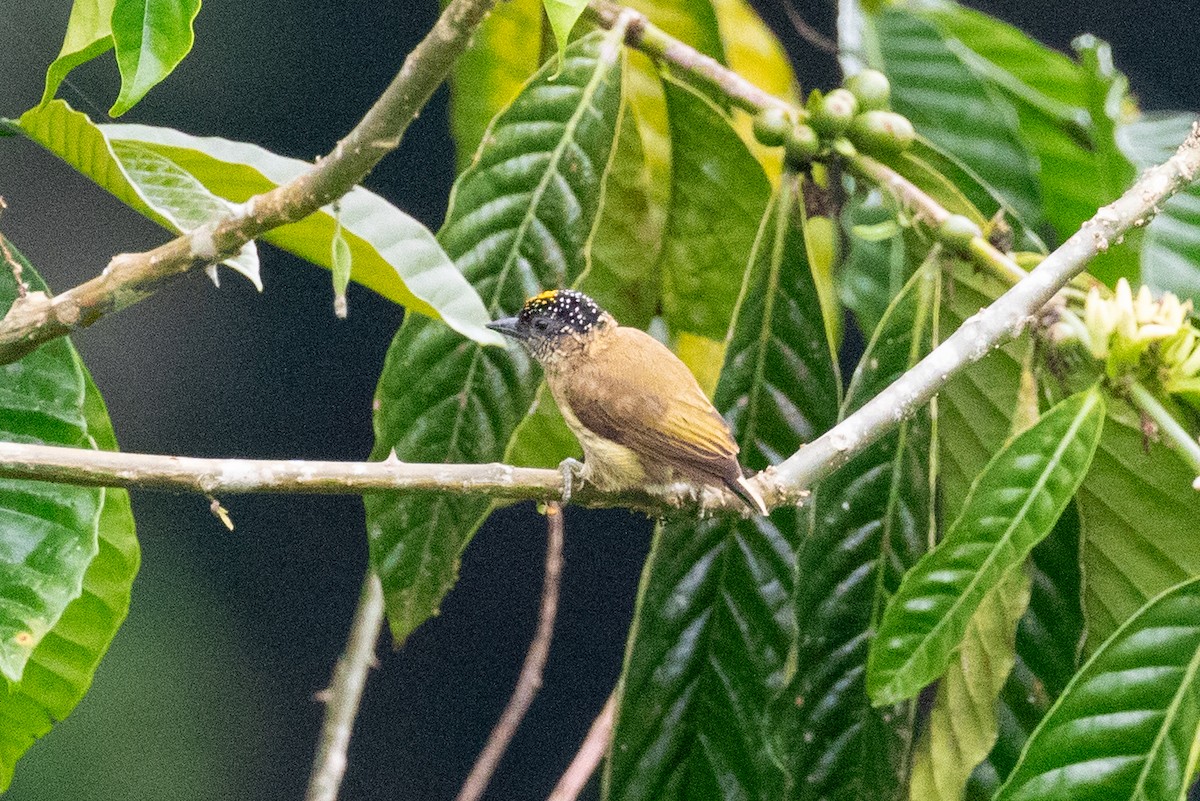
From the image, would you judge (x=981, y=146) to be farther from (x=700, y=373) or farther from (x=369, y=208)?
(x=369, y=208)

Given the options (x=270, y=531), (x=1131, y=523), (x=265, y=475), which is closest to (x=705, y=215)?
(x=1131, y=523)

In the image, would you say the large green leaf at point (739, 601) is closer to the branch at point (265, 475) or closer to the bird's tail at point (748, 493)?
the bird's tail at point (748, 493)

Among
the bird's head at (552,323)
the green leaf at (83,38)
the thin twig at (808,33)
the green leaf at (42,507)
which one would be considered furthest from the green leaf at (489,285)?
the thin twig at (808,33)

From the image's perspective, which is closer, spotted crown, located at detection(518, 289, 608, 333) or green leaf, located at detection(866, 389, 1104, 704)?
green leaf, located at detection(866, 389, 1104, 704)

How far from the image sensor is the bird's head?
123 centimetres

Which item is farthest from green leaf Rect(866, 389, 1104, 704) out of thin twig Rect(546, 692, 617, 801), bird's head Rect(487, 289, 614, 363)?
thin twig Rect(546, 692, 617, 801)

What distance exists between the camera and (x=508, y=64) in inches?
69.4

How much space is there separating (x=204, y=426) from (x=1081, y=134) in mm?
1459

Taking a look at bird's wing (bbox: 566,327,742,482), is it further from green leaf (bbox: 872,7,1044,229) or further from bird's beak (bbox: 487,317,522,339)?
green leaf (bbox: 872,7,1044,229)

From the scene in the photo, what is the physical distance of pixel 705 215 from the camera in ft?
5.00

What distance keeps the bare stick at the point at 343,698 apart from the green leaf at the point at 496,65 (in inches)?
26.2

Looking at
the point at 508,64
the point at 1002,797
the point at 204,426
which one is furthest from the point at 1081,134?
the point at 204,426

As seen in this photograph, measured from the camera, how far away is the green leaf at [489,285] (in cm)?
126

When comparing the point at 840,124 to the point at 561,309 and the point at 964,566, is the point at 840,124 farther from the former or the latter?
the point at 964,566
